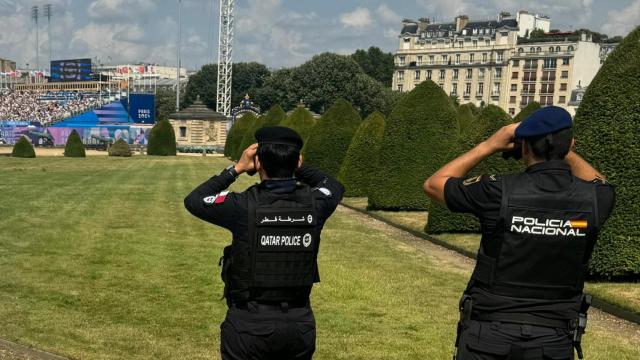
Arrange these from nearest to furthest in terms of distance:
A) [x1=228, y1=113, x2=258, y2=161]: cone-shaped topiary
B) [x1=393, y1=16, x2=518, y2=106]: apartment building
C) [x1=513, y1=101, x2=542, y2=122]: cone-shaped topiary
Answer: [x1=513, y1=101, x2=542, y2=122]: cone-shaped topiary → [x1=228, y1=113, x2=258, y2=161]: cone-shaped topiary → [x1=393, y1=16, x2=518, y2=106]: apartment building

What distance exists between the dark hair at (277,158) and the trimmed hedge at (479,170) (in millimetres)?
11319

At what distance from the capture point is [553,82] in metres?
103

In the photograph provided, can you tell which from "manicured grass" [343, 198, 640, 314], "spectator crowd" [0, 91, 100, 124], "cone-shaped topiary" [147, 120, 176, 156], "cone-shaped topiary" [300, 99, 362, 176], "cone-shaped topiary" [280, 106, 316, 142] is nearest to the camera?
"manicured grass" [343, 198, 640, 314]

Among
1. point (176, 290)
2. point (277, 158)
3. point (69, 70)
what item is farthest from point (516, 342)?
point (69, 70)

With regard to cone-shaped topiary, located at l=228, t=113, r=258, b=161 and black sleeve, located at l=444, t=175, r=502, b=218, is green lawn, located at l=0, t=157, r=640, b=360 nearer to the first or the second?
black sleeve, located at l=444, t=175, r=502, b=218

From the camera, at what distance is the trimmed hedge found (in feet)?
48.3

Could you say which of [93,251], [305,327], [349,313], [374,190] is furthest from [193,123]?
[305,327]

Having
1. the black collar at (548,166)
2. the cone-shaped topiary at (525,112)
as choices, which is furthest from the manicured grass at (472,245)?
the black collar at (548,166)

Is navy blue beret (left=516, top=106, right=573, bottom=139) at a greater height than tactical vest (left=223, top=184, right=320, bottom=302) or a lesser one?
Result: greater

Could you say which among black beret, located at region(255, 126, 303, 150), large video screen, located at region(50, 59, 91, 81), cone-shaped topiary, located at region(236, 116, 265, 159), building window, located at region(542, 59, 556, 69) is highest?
building window, located at region(542, 59, 556, 69)

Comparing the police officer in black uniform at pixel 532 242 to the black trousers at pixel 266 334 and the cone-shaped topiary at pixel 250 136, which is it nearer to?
the black trousers at pixel 266 334

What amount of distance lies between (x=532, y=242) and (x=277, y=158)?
154 cm

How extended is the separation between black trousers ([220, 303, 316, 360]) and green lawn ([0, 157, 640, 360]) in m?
2.92

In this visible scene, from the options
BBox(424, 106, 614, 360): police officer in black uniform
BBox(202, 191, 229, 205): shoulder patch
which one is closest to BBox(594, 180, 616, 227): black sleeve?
BBox(424, 106, 614, 360): police officer in black uniform
